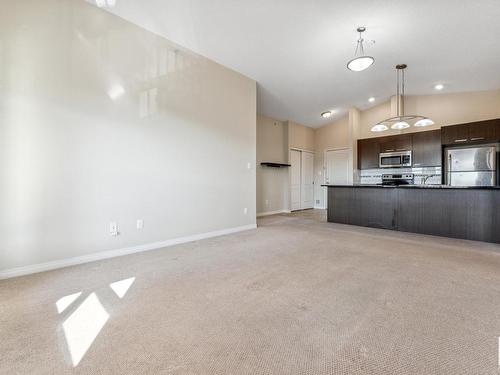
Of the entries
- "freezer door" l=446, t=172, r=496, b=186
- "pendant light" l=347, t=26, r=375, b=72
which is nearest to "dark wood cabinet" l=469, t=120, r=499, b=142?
"freezer door" l=446, t=172, r=496, b=186

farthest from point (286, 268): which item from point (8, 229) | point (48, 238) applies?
point (8, 229)

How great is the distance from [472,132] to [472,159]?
62 centimetres

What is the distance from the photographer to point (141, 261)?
2781 millimetres

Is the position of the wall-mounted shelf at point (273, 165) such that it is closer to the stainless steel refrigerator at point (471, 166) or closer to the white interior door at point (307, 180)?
the white interior door at point (307, 180)

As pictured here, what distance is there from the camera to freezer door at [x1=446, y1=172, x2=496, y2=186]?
4.94 metres

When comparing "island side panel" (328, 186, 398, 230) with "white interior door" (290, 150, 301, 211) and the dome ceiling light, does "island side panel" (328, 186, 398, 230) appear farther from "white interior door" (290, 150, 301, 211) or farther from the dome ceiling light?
"white interior door" (290, 150, 301, 211)

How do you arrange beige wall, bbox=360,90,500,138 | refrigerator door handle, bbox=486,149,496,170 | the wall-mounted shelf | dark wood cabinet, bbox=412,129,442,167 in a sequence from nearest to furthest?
refrigerator door handle, bbox=486,149,496,170, beige wall, bbox=360,90,500,138, dark wood cabinet, bbox=412,129,442,167, the wall-mounted shelf

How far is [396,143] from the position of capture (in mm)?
6453

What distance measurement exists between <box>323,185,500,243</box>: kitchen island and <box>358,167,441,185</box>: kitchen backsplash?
96.0 inches

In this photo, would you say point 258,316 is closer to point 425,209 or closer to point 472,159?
point 425,209

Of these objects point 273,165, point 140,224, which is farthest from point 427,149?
point 140,224

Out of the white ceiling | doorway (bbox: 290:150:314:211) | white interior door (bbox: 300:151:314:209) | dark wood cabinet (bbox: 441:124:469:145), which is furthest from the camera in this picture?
white interior door (bbox: 300:151:314:209)

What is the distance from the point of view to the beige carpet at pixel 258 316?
1212mm

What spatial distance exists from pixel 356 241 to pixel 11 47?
4958 mm
